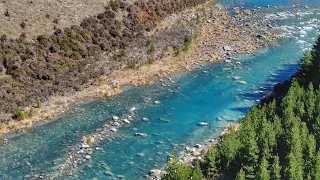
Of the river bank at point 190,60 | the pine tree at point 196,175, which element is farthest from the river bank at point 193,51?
the pine tree at point 196,175

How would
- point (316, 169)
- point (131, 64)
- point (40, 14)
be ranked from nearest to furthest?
point (316, 169), point (131, 64), point (40, 14)

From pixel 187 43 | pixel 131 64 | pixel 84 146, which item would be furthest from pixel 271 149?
pixel 187 43

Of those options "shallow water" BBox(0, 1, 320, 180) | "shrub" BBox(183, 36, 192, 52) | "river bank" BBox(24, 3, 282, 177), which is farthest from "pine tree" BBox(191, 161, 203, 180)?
"shrub" BBox(183, 36, 192, 52)

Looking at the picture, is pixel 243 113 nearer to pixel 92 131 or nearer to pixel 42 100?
pixel 92 131

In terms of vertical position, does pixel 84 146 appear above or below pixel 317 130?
below

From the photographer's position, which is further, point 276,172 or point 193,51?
point 193,51

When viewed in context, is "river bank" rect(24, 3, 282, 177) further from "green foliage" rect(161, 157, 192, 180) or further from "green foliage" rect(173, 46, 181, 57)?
"green foliage" rect(161, 157, 192, 180)

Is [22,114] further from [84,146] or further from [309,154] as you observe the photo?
[309,154]
